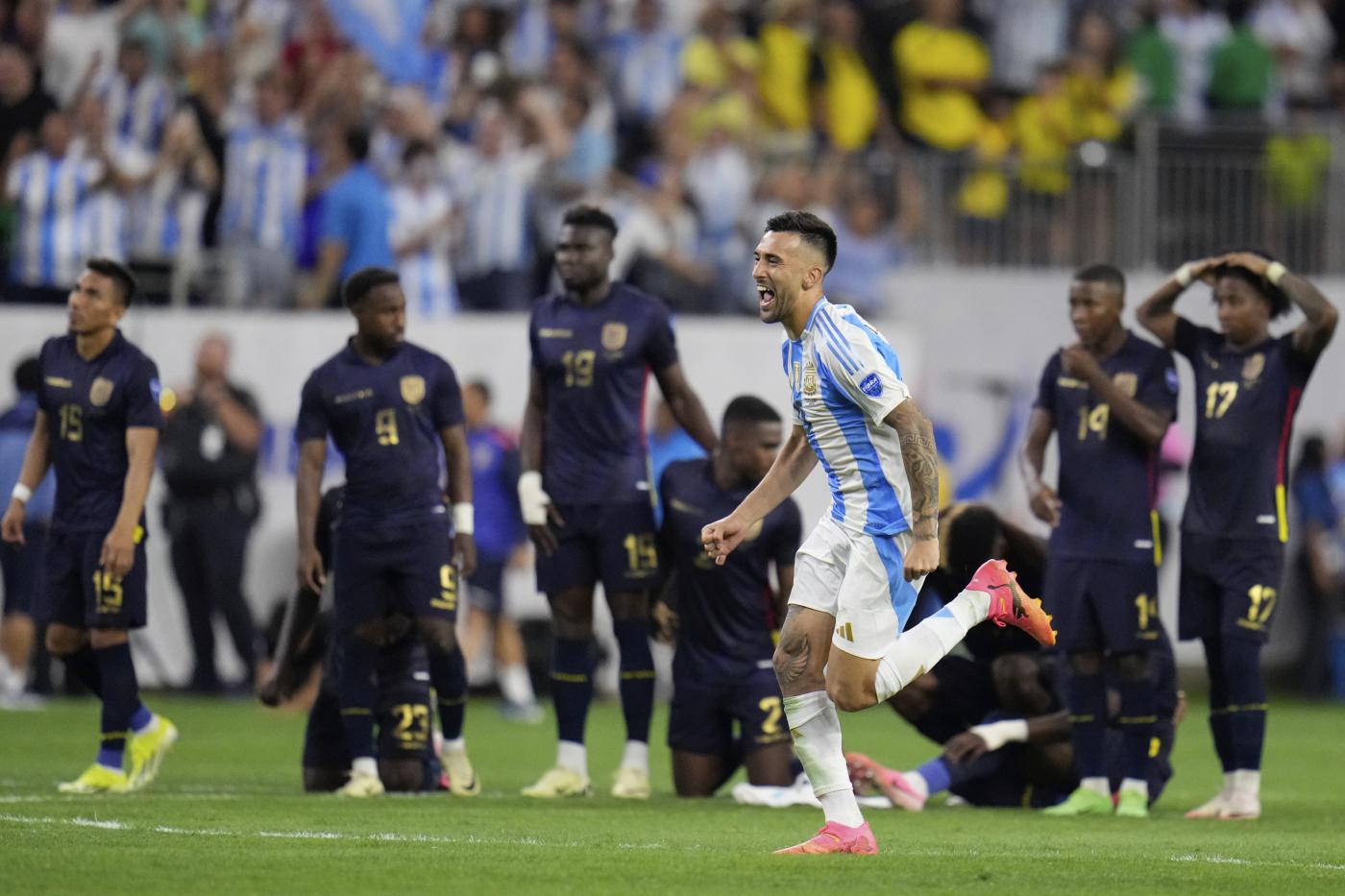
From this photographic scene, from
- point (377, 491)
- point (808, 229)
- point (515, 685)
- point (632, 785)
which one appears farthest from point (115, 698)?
point (515, 685)

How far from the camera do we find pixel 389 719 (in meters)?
11.2

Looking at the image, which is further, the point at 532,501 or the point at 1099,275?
the point at 532,501

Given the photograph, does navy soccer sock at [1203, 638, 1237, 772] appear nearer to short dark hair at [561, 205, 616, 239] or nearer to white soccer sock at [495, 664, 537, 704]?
short dark hair at [561, 205, 616, 239]

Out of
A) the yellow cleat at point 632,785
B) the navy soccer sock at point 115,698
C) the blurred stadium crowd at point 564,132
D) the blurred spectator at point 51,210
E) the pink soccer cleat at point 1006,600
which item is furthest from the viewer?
the blurred stadium crowd at point 564,132

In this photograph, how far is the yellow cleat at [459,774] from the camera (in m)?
11.2

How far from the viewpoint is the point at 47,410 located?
11047 millimetres

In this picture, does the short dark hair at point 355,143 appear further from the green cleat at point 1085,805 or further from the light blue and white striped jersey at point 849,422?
the light blue and white striped jersey at point 849,422

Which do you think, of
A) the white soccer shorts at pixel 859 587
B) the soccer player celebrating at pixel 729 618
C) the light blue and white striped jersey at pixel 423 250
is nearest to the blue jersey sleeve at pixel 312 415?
the soccer player celebrating at pixel 729 618

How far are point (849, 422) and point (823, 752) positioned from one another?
1.24 meters

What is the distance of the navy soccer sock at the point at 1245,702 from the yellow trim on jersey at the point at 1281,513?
22.6 inches

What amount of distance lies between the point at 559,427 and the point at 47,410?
259 cm

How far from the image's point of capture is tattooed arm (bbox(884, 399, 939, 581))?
26.2 ft

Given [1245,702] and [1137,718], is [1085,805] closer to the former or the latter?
[1137,718]

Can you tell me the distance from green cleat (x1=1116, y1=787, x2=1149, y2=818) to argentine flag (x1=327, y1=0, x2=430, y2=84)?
35.7 feet
